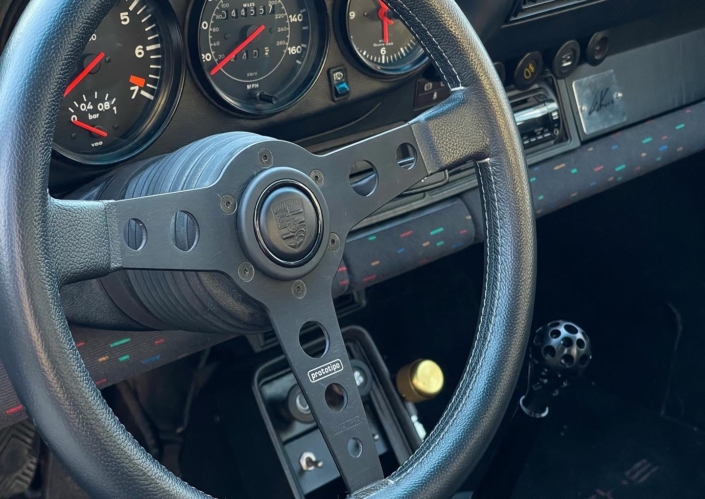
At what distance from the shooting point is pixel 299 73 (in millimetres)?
1540

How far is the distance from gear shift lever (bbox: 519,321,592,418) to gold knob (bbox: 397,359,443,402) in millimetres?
208

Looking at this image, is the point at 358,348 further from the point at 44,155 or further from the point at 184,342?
the point at 44,155

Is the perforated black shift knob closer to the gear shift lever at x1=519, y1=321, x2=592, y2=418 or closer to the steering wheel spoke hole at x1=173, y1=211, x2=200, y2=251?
the gear shift lever at x1=519, y1=321, x2=592, y2=418

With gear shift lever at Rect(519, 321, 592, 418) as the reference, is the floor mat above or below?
below

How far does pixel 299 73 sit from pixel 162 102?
28cm

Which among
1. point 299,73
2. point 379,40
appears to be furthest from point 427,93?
point 299,73

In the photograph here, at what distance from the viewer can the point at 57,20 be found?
2.61ft

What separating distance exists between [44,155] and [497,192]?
0.55 m

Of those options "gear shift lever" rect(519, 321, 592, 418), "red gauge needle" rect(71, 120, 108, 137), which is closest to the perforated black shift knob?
"gear shift lever" rect(519, 321, 592, 418)

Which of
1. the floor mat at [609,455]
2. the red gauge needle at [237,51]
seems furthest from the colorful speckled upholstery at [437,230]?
the floor mat at [609,455]

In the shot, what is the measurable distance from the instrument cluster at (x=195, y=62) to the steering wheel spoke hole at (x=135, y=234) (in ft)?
1.39

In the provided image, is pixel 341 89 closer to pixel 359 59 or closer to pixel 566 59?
pixel 359 59
